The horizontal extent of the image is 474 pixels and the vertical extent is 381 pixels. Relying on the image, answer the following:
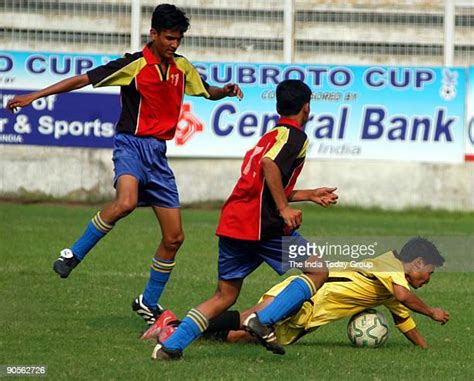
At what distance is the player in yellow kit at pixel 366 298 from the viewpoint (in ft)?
27.7

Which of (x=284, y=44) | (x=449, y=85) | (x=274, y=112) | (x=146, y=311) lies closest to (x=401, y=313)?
(x=146, y=311)

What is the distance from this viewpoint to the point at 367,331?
336 inches

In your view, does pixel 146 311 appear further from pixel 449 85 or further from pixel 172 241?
pixel 449 85

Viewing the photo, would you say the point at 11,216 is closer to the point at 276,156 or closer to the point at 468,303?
the point at 468,303

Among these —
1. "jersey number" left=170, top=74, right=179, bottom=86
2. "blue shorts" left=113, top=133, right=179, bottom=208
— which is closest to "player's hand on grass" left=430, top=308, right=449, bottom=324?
"blue shorts" left=113, top=133, right=179, bottom=208

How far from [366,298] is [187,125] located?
38.0 feet

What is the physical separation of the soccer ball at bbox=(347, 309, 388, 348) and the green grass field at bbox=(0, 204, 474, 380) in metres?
0.09

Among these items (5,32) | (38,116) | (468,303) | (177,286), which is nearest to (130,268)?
(177,286)

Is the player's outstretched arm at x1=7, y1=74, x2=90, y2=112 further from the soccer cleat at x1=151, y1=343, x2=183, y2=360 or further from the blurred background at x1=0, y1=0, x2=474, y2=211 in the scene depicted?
the blurred background at x1=0, y1=0, x2=474, y2=211

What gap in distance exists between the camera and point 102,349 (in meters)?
7.93

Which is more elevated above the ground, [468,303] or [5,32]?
[5,32]

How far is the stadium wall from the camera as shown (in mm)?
20250

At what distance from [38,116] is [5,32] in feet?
5.64

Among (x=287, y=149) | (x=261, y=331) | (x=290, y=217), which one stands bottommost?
(x=261, y=331)
